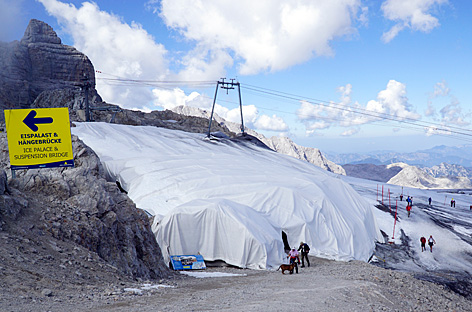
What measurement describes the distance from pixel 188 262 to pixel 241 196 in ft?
21.3

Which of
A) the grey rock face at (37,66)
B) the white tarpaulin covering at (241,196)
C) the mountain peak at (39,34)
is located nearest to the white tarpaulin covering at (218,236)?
the white tarpaulin covering at (241,196)

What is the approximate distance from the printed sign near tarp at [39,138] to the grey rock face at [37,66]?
66.0m

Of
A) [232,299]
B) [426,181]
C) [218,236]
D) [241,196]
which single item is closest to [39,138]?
[232,299]

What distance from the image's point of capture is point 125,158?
26.3 m

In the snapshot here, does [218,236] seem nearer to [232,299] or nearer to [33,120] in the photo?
[33,120]

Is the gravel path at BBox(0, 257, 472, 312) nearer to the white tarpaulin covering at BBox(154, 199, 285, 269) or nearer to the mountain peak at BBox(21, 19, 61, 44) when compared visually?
the white tarpaulin covering at BBox(154, 199, 285, 269)

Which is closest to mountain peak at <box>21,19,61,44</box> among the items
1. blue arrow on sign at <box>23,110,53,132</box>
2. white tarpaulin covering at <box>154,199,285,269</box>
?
white tarpaulin covering at <box>154,199,285,269</box>

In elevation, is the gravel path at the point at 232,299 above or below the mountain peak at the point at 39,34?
below

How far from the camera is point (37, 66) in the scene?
255 ft

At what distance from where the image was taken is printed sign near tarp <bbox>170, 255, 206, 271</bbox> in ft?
51.2

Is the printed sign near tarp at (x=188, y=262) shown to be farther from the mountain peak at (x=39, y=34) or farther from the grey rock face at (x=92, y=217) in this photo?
the mountain peak at (x=39, y=34)

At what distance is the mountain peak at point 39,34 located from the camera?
79.4m

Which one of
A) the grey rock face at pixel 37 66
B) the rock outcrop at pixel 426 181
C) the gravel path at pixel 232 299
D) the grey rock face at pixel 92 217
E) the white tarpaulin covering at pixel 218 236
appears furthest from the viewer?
the rock outcrop at pixel 426 181

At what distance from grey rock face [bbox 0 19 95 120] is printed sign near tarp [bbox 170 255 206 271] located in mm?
64806
